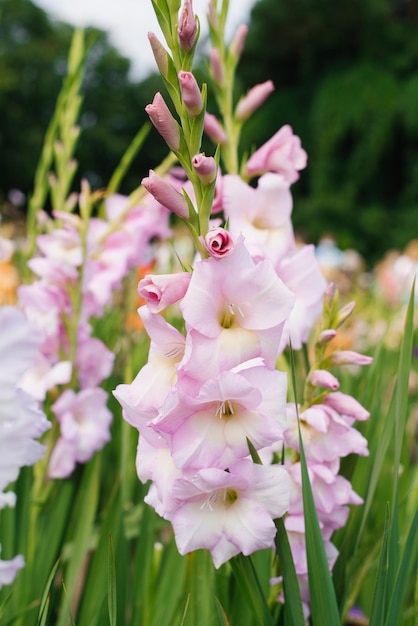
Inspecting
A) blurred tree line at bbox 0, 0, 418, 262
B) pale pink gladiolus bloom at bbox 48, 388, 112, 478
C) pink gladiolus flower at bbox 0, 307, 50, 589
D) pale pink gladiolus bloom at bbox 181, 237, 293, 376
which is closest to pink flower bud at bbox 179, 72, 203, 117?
pale pink gladiolus bloom at bbox 181, 237, 293, 376

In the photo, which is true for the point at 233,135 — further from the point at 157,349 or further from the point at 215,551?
the point at 215,551

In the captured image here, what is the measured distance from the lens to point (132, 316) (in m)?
2.53

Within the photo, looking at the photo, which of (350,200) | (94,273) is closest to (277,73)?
(350,200)

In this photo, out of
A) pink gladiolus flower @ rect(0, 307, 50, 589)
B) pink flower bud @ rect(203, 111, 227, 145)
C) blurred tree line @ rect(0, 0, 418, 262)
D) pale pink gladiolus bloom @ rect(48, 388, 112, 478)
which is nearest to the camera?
pink gladiolus flower @ rect(0, 307, 50, 589)

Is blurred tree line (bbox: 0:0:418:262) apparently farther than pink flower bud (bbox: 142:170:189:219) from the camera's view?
Yes

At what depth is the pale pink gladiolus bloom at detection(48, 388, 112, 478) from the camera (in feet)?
3.64

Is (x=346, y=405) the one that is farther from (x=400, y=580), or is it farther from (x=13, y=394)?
(x=13, y=394)

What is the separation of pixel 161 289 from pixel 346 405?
0.22 metres

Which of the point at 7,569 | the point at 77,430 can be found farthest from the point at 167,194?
the point at 77,430

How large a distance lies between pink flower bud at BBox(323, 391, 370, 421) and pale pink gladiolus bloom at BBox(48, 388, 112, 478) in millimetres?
553

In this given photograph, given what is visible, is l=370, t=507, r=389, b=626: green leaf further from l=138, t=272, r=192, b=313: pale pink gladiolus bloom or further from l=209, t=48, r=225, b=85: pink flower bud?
l=209, t=48, r=225, b=85: pink flower bud

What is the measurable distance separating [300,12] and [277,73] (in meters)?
1.44

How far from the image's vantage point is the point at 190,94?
52cm

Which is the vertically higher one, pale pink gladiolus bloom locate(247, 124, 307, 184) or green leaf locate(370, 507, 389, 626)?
pale pink gladiolus bloom locate(247, 124, 307, 184)
